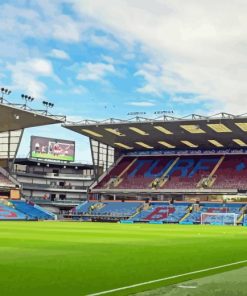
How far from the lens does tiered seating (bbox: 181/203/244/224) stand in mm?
72375

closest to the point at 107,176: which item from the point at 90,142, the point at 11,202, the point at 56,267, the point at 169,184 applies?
the point at 90,142

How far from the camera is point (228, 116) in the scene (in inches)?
2608

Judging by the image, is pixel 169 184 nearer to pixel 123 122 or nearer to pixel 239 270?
pixel 123 122

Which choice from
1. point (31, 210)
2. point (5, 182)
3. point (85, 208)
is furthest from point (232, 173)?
point (5, 182)

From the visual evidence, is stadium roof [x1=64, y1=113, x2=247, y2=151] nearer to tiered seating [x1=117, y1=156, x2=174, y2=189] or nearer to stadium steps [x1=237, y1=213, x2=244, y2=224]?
tiered seating [x1=117, y1=156, x2=174, y2=189]

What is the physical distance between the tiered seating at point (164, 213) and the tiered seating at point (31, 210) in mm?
14556

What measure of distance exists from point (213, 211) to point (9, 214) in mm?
31250

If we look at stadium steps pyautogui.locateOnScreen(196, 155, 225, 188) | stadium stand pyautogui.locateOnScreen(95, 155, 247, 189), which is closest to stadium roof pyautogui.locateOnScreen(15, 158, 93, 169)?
stadium stand pyautogui.locateOnScreen(95, 155, 247, 189)

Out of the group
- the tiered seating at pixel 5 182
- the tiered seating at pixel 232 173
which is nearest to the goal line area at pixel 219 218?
the tiered seating at pixel 232 173

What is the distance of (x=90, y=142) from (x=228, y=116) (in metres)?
32.9

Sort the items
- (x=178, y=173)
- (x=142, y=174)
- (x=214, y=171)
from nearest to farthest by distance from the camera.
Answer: (x=214, y=171)
(x=178, y=173)
(x=142, y=174)

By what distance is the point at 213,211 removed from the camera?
7731 cm

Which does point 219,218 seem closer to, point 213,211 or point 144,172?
point 213,211

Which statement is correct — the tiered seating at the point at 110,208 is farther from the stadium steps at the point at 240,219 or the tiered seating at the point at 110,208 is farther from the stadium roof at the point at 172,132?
the stadium steps at the point at 240,219
